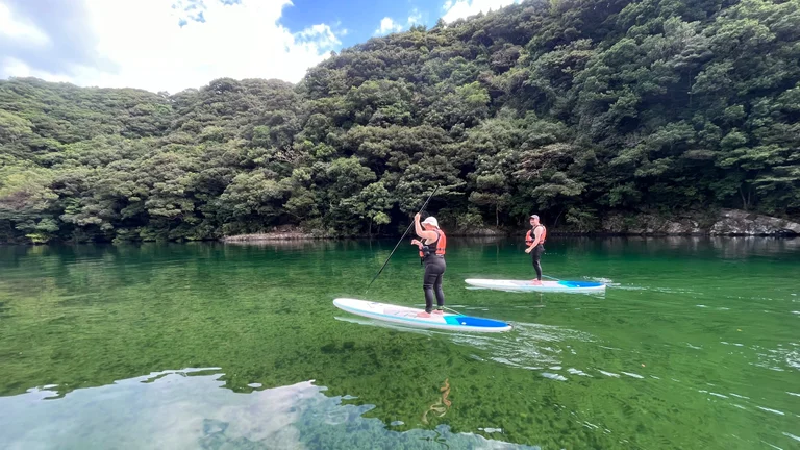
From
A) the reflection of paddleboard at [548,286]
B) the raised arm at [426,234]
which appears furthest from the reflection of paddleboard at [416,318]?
the reflection of paddleboard at [548,286]

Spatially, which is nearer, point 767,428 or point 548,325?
point 767,428

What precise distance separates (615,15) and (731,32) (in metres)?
16.3

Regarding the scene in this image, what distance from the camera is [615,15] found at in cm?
3969

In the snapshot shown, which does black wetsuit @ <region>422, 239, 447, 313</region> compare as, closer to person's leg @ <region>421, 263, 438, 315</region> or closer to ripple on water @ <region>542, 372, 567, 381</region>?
person's leg @ <region>421, 263, 438, 315</region>

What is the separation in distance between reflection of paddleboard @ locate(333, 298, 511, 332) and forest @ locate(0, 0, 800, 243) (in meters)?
21.3

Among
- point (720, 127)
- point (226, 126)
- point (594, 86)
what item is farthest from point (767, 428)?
point (226, 126)

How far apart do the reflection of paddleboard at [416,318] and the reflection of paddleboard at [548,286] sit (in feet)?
13.4

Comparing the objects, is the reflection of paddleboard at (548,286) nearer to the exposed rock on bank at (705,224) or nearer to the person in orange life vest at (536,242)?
the person in orange life vest at (536,242)

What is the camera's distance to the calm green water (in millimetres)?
4023

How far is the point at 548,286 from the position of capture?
1086 cm

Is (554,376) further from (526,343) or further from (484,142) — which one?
(484,142)

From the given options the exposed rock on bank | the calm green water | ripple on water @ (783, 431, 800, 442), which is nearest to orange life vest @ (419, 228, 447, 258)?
the calm green water

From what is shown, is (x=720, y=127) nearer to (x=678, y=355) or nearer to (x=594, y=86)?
(x=594, y=86)

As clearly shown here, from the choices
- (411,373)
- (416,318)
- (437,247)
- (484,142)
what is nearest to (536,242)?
(437,247)
